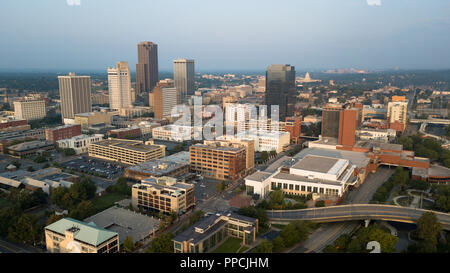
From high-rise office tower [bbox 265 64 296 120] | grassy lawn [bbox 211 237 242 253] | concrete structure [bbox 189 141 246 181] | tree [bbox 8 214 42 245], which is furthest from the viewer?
high-rise office tower [bbox 265 64 296 120]

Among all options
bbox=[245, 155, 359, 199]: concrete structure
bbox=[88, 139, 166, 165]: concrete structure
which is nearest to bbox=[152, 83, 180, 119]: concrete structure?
bbox=[88, 139, 166, 165]: concrete structure

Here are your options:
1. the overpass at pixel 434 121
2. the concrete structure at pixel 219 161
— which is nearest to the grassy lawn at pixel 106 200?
the concrete structure at pixel 219 161

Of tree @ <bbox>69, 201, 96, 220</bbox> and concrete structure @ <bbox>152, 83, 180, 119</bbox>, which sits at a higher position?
concrete structure @ <bbox>152, 83, 180, 119</bbox>

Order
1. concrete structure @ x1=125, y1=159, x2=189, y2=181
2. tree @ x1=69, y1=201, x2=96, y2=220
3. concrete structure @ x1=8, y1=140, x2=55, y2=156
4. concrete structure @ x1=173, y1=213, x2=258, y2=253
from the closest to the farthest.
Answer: concrete structure @ x1=173, y1=213, x2=258, y2=253 → tree @ x1=69, y1=201, x2=96, y2=220 → concrete structure @ x1=125, y1=159, x2=189, y2=181 → concrete structure @ x1=8, y1=140, x2=55, y2=156

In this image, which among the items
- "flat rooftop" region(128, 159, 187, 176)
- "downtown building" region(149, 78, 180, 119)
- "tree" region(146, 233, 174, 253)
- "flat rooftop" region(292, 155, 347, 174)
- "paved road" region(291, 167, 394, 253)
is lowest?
"paved road" region(291, 167, 394, 253)

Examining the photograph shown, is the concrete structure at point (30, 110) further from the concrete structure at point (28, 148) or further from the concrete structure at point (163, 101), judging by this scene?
the concrete structure at point (163, 101)

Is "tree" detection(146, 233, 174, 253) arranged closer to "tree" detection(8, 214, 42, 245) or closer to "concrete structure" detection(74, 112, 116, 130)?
"tree" detection(8, 214, 42, 245)
